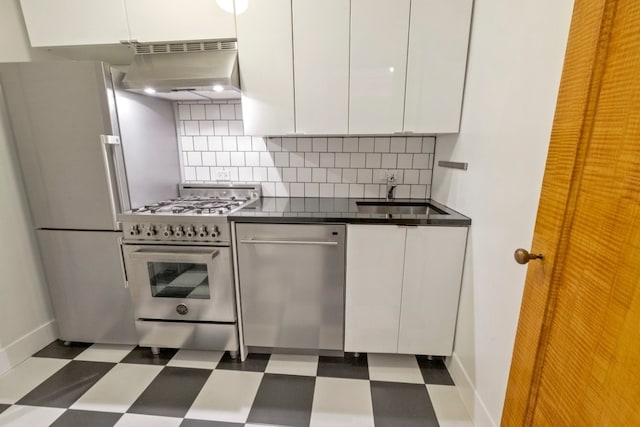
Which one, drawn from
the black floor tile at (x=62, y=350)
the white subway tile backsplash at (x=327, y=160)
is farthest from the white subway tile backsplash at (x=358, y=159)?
the black floor tile at (x=62, y=350)

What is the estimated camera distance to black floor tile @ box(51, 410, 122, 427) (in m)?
1.38

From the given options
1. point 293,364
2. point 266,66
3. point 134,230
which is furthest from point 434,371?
point 266,66

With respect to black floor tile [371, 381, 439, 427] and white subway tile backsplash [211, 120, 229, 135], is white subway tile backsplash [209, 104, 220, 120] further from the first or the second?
black floor tile [371, 381, 439, 427]

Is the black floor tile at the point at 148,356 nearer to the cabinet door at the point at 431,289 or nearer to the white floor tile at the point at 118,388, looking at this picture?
the white floor tile at the point at 118,388

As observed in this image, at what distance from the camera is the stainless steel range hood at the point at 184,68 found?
5.20 feet

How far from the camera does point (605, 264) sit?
66 cm

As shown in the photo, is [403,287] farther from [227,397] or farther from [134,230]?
[134,230]

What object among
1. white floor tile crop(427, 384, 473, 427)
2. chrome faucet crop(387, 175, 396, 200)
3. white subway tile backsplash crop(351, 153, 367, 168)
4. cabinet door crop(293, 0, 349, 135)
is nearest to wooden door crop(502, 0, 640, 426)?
white floor tile crop(427, 384, 473, 427)

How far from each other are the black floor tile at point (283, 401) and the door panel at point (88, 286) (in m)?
0.98

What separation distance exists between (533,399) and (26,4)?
301cm

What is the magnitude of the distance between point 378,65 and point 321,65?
0.32m

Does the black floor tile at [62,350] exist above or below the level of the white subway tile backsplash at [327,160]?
below

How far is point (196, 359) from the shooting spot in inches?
71.7

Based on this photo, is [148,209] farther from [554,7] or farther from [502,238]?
[554,7]
